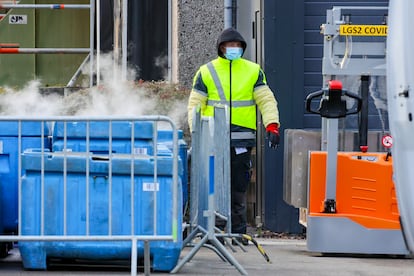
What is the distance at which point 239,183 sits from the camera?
1063 cm

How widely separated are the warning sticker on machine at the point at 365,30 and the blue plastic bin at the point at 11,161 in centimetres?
279

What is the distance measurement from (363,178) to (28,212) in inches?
125

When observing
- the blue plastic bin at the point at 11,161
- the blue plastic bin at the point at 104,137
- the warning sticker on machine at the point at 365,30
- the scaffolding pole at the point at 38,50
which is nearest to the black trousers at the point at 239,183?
the warning sticker on machine at the point at 365,30

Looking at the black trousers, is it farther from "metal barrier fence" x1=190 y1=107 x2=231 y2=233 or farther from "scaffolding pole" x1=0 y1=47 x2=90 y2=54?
"scaffolding pole" x1=0 y1=47 x2=90 y2=54

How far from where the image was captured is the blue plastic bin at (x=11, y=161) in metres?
8.85

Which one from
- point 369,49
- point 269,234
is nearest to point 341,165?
point 369,49

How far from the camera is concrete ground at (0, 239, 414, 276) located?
8836mm

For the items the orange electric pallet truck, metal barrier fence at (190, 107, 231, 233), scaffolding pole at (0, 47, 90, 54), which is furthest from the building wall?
scaffolding pole at (0, 47, 90, 54)

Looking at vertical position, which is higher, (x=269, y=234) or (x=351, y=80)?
(x=351, y=80)

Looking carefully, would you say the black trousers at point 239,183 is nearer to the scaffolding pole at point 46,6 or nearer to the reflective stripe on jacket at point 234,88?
the reflective stripe on jacket at point 234,88

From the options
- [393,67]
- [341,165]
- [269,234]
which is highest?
[393,67]

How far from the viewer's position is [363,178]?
401 inches

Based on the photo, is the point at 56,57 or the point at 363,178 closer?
the point at 363,178

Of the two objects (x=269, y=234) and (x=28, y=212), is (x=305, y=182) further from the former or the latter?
(x=28, y=212)
